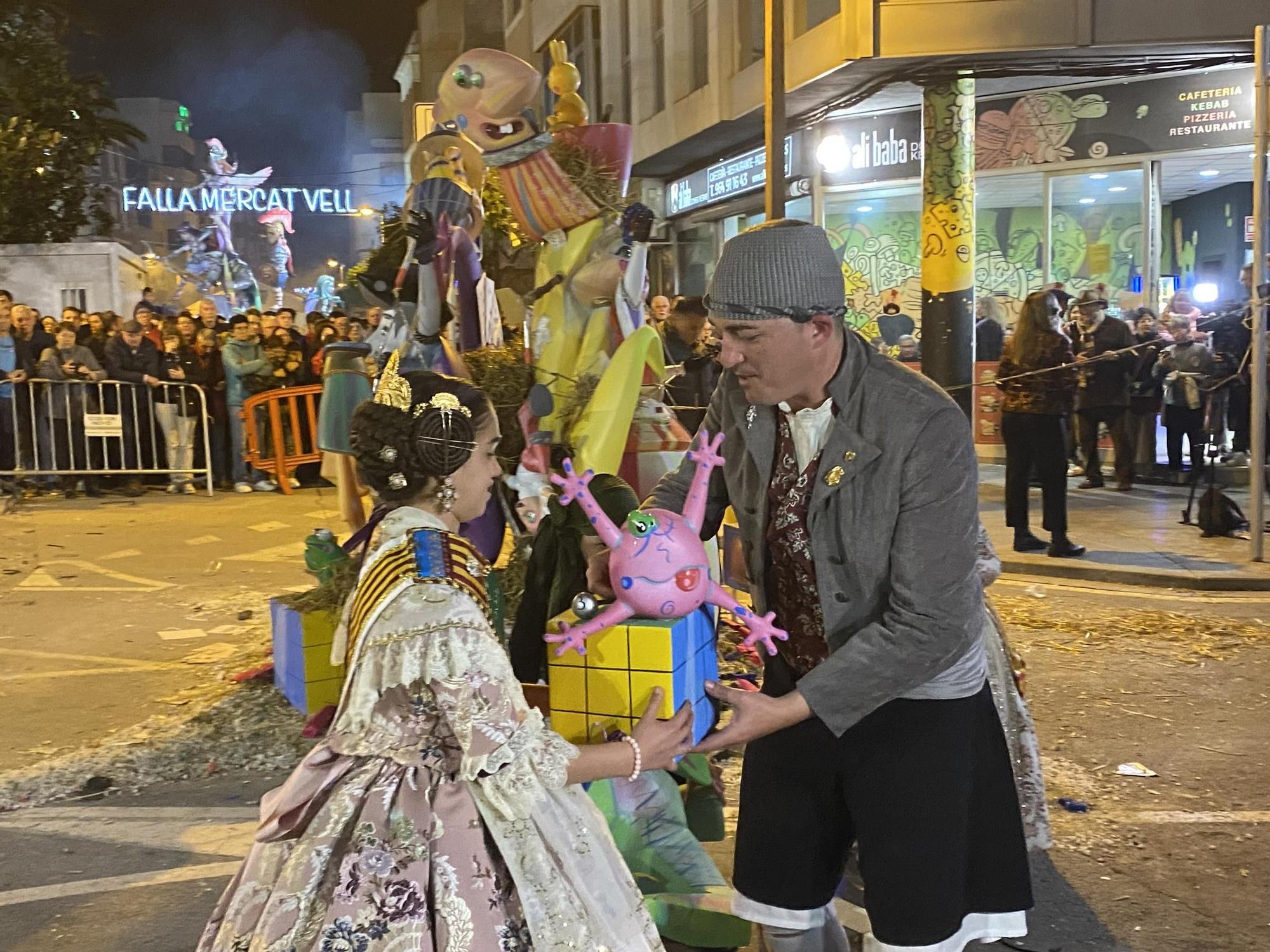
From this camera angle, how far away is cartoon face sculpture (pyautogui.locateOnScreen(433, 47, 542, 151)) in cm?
598

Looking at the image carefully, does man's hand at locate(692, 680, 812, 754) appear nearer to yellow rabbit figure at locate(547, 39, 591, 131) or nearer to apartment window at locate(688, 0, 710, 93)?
yellow rabbit figure at locate(547, 39, 591, 131)

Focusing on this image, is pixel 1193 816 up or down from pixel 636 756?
down

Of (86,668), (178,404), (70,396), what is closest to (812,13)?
(178,404)

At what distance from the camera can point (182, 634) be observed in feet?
25.8

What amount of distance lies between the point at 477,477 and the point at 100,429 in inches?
495

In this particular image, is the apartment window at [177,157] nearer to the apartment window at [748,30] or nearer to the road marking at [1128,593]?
the apartment window at [748,30]

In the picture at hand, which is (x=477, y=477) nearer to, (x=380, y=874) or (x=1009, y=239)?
(x=380, y=874)

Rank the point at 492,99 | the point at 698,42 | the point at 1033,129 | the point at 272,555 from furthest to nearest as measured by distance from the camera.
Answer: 1. the point at 698,42
2. the point at 1033,129
3. the point at 272,555
4. the point at 492,99

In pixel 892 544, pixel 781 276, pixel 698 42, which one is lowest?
pixel 892 544

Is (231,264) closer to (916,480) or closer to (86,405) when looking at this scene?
(86,405)

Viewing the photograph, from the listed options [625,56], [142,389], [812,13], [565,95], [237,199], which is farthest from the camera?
[237,199]

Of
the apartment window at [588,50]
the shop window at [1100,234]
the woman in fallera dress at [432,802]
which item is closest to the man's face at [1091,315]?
the shop window at [1100,234]

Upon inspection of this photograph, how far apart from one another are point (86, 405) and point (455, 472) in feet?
41.8

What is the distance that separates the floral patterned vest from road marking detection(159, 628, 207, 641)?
19.4 feet
